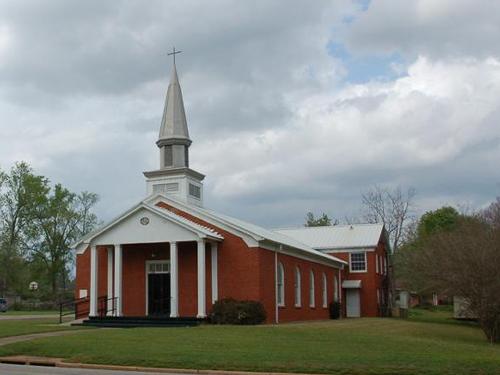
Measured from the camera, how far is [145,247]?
35.1m

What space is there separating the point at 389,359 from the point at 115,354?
290 inches

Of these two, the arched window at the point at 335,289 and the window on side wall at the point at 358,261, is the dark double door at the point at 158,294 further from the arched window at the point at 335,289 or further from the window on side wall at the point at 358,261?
the window on side wall at the point at 358,261

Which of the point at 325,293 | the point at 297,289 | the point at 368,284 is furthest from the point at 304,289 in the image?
the point at 368,284

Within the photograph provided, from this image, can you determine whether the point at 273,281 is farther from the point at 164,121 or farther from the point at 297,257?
the point at 164,121

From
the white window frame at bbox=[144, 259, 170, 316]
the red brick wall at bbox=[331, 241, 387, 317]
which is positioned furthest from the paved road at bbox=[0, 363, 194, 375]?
the red brick wall at bbox=[331, 241, 387, 317]

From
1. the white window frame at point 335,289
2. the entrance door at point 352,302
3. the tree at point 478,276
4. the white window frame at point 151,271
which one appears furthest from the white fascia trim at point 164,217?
the entrance door at point 352,302

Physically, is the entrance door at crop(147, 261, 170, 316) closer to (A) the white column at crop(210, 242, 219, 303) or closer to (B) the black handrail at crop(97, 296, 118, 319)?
(B) the black handrail at crop(97, 296, 118, 319)

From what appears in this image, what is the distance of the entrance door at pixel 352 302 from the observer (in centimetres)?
5112

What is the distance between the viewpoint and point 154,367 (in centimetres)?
1738

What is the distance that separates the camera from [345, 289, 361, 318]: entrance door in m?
51.1

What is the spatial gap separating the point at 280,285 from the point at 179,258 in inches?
216

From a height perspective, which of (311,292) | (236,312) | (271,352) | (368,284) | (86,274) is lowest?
(271,352)

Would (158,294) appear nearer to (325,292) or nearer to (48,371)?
(325,292)

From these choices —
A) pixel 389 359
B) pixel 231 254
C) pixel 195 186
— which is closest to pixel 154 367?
pixel 389 359
